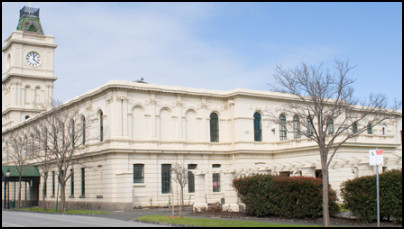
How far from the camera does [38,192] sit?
63000mm

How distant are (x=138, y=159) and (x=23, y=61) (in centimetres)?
3605

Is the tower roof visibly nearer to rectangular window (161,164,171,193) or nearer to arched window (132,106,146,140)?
arched window (132,106,146,140)

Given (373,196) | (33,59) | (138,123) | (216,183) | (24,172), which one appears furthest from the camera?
(33,59)

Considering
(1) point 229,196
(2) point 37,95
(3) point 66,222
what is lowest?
(3) point 66,222

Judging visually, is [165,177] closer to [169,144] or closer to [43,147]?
[169,144]

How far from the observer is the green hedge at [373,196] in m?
23.9

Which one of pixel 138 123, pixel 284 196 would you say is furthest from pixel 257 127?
pixel 284 196

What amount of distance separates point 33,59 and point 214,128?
117 ft

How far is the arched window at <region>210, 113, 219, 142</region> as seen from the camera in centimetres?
5166

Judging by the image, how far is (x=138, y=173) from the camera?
4625cm

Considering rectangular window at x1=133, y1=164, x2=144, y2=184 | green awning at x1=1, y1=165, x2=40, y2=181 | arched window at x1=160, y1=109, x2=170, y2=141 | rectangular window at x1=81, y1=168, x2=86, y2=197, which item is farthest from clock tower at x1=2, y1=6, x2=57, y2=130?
rectangular window at x1=133, y1=164, x2=144, y2=184

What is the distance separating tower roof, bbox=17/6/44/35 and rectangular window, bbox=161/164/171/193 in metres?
39.7

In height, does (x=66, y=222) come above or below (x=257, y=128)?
below

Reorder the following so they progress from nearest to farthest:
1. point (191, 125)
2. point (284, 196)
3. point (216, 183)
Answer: point (284, 196)
point (216, 183)
point (191, 125)
